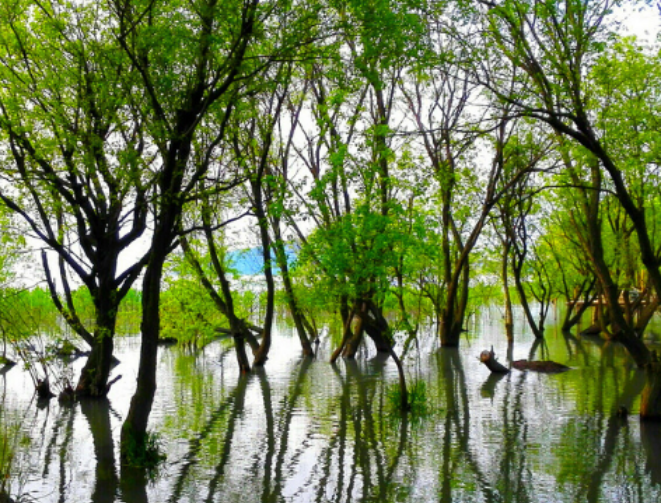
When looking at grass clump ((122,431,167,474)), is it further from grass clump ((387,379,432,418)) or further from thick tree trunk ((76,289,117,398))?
grass clump ((387,379,432,418))

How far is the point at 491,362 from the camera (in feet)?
74.6

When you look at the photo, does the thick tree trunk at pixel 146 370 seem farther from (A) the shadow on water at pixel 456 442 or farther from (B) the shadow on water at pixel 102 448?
(A) the shadow on water at pixel 456 442

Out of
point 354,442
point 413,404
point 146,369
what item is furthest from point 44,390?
point 354,442

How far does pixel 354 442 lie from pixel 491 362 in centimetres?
1060

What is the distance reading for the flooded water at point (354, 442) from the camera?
32.7 ft

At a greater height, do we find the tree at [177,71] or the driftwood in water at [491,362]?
the tree at [177,71]

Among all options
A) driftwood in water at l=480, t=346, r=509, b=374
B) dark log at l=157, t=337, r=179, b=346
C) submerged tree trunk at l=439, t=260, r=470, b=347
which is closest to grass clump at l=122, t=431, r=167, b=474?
driftwood in water at l=480, t=346, r=509, b=374

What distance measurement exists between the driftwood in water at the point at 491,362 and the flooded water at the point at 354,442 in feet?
1.01

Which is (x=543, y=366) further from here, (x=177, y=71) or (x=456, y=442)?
(x=177, y=71)

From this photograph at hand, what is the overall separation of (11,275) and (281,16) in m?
13.7

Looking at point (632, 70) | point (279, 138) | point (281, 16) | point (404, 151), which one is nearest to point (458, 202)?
point (404, 151)

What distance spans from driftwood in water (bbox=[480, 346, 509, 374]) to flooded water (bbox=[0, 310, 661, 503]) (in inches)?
12.1

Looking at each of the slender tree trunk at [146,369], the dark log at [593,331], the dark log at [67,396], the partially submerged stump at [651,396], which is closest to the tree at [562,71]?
the partially submerged stump at [651,396]

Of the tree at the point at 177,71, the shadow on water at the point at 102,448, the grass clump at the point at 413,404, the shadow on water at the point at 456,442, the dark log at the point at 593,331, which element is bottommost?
the shadow on water at the point at 102,448
